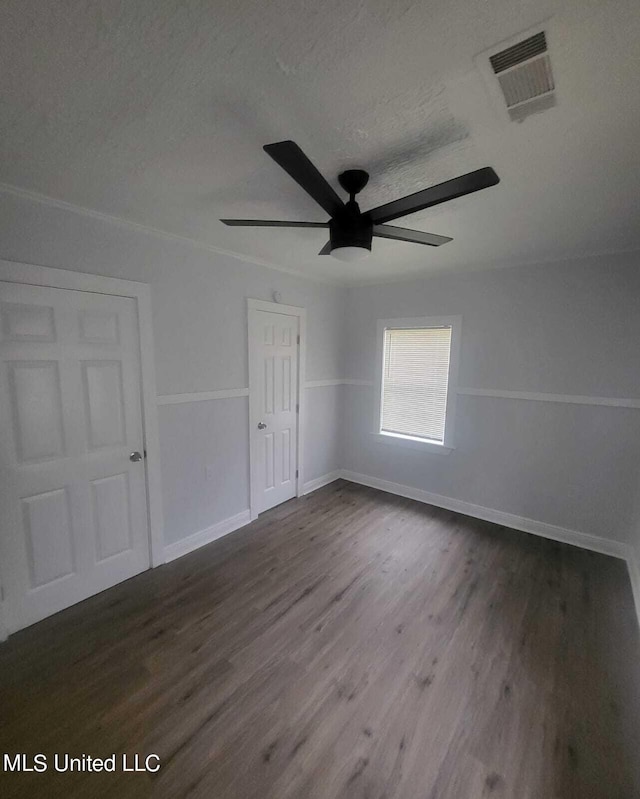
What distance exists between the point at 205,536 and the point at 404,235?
281cm

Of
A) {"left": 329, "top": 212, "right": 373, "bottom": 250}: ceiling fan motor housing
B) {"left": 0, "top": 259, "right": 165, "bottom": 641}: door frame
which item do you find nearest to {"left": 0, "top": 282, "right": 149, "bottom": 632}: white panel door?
{"left": 0, "top": 259, "right": 165, "bottom": 641}: door frame

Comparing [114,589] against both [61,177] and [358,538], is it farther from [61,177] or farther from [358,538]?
[61,177]

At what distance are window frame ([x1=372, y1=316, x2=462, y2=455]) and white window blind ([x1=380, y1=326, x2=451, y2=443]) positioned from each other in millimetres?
50

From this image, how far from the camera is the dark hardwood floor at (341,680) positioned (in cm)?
132

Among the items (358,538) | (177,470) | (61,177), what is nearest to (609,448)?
(358,538)

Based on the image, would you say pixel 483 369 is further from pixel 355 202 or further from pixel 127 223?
pixel 127 223

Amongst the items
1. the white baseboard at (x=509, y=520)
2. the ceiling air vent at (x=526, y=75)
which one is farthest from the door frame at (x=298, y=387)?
the ceiling air vent at (x=526, y=75)

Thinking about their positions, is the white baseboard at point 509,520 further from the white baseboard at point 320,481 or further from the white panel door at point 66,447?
the white panel door at point 66,447

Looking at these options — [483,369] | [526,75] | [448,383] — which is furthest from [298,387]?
[526,75]

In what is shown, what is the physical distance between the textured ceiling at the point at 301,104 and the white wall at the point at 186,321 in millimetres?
220

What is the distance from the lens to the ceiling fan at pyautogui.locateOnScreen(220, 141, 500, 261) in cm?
117

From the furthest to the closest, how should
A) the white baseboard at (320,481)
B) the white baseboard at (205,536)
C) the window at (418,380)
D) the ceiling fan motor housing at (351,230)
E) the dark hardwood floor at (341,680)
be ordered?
the white baseboard at (320,481), the window at (418,380), the white baseboard at (205,536), the ceiling fan motor housing at (351,230), the dark hardwood floor at (341,680)

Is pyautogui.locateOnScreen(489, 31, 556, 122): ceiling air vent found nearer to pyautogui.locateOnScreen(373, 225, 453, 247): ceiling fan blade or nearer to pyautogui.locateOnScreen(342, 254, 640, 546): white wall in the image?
pyautogui.locateOnScreen(373, 225, 453, 247): ceiling fan blade

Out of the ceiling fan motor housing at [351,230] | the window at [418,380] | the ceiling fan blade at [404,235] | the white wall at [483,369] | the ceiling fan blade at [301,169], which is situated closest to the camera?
→ the ceiling fan blade at [301,169]
